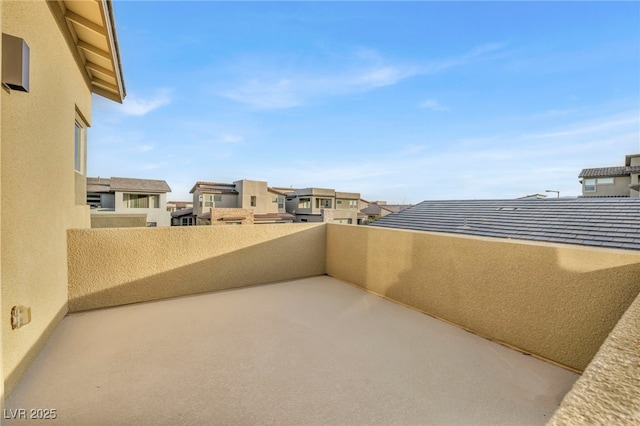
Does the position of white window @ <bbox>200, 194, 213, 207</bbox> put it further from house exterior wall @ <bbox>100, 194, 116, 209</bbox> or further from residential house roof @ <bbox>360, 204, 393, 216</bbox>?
residential house roof @ <bbox>360, 204, 393, 216</bbox>

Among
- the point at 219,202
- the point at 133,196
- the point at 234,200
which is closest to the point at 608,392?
the point at 133,196

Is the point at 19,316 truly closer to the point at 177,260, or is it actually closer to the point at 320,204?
the point at 177,260

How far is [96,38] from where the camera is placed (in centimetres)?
347

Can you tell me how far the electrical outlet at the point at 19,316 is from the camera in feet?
5.99

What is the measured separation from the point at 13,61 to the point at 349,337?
3.44 metres

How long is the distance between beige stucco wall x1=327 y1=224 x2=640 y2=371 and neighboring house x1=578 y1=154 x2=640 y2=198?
26148 millimetres

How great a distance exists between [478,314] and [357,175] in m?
21.8

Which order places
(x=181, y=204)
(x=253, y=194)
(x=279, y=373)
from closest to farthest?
(x=279, y=373) < (x=253, y=194) < (x=181, y=204)

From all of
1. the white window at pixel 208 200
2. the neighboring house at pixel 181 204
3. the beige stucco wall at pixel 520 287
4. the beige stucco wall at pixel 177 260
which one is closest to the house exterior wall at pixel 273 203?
the white window at pixel 208 200

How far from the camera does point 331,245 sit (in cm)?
521

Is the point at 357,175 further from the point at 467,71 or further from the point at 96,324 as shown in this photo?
the point at 96,324

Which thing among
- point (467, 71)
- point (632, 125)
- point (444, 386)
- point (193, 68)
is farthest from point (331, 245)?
point (632, 125)

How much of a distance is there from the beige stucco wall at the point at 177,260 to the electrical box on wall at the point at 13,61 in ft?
7.51

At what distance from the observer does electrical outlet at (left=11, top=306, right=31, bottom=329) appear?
1.83 m
